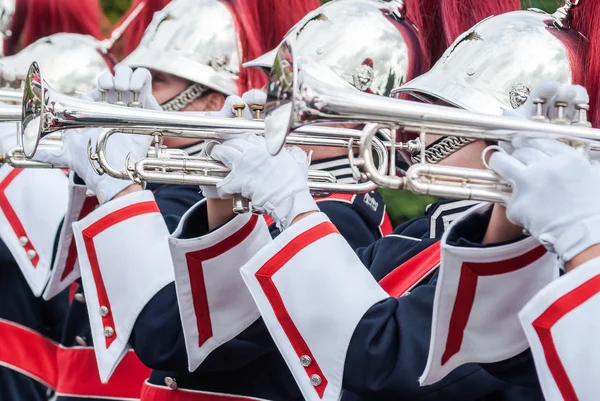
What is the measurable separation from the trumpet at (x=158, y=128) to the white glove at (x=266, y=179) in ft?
0.19

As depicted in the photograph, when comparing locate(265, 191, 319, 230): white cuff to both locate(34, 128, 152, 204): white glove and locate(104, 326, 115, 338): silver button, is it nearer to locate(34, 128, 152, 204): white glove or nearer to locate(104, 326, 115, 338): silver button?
locate(34, 128, 152, 204): white glove

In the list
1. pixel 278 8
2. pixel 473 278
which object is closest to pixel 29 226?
pixel 278 8

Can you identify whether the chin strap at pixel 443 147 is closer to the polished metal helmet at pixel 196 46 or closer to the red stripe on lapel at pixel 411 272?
the red stripe on lapel at pixel 411 272

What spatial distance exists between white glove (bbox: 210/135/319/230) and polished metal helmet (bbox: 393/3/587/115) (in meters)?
0.50

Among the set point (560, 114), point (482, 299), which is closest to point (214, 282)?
point (482, 299)

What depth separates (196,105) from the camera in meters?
5.12

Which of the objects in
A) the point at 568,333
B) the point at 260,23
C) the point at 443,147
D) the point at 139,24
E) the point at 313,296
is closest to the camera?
the point at 568,333

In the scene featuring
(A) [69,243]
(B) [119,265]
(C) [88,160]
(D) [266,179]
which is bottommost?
(A) [69,243]

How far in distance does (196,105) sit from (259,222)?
4.69 ft

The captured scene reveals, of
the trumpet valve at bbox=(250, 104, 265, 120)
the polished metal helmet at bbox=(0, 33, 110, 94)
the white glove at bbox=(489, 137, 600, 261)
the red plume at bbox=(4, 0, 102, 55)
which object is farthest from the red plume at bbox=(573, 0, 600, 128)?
the red plume at bbox=(4, 0, 102, 55)

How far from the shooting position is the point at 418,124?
291 cm

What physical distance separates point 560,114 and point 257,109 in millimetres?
1092

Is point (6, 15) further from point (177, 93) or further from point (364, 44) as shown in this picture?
point (364, 44)

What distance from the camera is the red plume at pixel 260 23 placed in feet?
17.4
